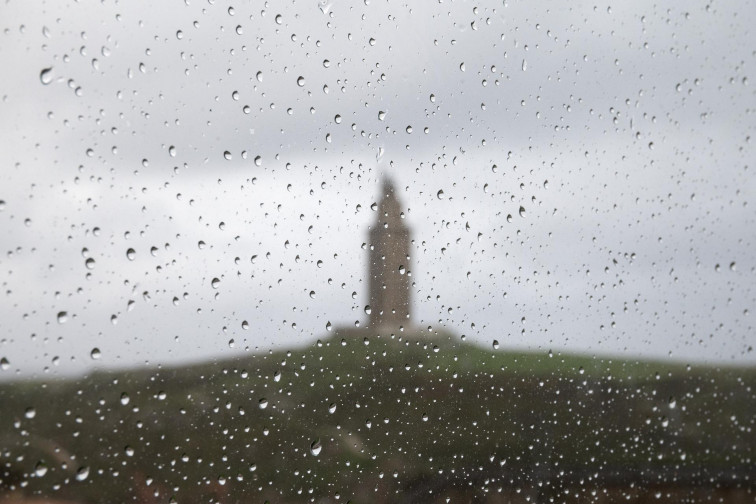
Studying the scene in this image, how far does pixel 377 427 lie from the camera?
0.90m

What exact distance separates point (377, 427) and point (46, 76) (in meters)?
0.57

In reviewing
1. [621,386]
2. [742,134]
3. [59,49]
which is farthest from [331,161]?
[742,134]

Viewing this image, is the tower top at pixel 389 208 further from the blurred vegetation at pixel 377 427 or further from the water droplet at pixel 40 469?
the water droplet at pixel 40 469

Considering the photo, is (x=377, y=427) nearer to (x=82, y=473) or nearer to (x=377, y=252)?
(x=377, y=252)

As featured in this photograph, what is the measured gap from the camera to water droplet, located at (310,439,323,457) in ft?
2.82

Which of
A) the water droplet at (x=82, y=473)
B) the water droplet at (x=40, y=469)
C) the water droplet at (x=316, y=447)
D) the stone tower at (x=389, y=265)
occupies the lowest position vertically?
the water droplet at (x=316, y=447)

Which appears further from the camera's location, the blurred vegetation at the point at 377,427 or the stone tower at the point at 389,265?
the stone tower at the point at 389,265

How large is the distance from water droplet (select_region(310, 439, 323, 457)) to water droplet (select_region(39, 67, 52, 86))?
0.51 metres

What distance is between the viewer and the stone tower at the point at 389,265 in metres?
0.91

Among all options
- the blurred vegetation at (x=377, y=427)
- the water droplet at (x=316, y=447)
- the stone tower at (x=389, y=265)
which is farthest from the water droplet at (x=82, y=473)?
the stone tower at (x=389, y=265)

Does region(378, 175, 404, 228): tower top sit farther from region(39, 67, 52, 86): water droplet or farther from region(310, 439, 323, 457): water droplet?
region(39, 67, 52, 86): water droplet

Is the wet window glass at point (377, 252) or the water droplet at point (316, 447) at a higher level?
the wet window glass at point (377, 252)

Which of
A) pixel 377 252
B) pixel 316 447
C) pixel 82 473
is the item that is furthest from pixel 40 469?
pixel 377 252

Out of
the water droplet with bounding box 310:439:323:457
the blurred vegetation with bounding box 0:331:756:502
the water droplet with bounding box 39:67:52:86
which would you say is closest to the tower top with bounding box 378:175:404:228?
the blurred vegetation with bounding box 0:331:756:502
